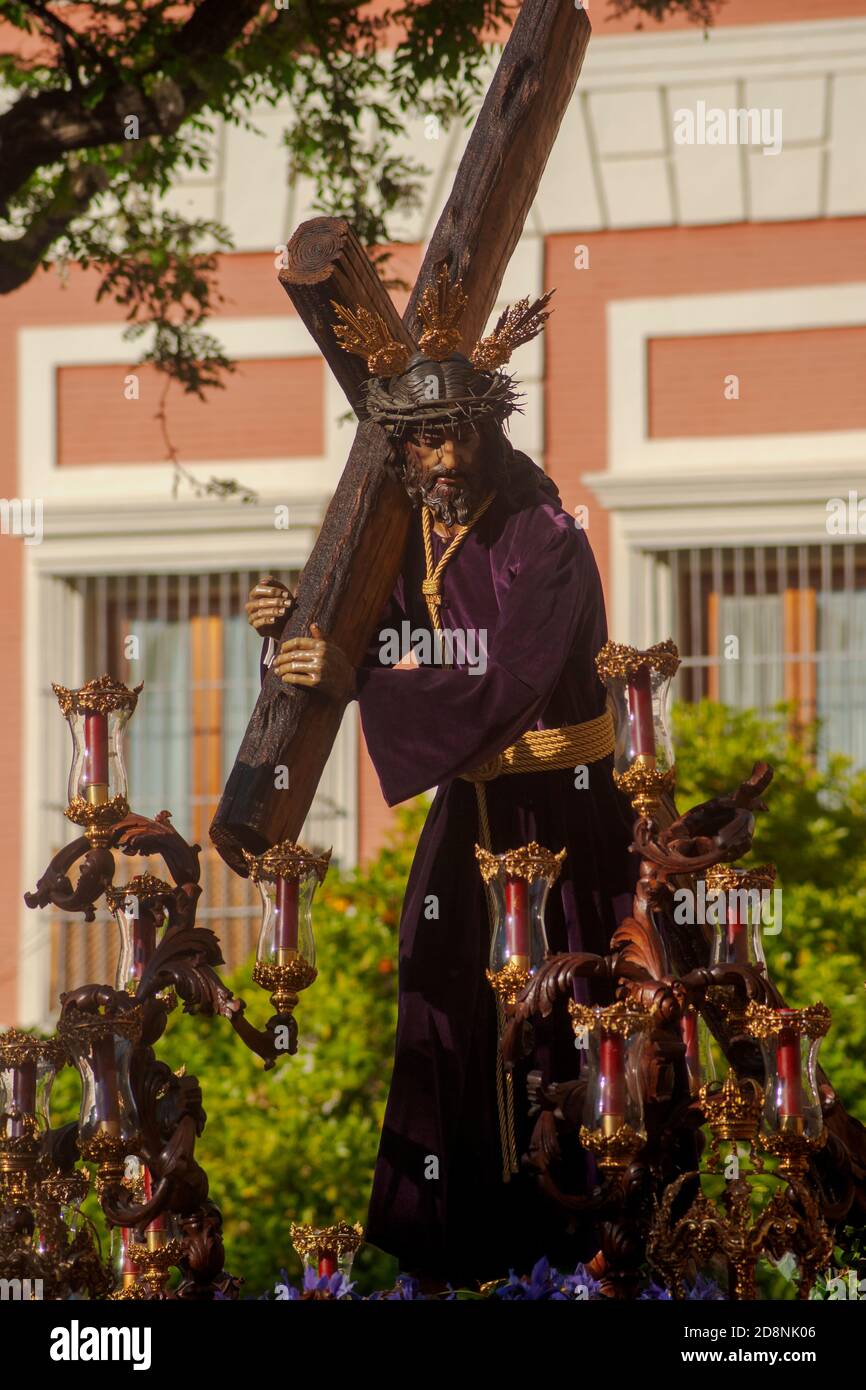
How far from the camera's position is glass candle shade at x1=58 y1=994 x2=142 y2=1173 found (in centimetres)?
435

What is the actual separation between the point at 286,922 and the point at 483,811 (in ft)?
2.09

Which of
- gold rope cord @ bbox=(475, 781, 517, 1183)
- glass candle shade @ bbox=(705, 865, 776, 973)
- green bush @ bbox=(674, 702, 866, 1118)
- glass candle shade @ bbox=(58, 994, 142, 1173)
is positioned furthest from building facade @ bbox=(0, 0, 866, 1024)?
glass candle shade @ bbox=(58, 994, 142, 1173)

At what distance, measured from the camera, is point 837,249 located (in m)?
9.87

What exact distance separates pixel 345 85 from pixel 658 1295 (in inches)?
209

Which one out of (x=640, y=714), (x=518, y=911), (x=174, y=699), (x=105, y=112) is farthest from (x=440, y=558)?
(x=174, y=699)

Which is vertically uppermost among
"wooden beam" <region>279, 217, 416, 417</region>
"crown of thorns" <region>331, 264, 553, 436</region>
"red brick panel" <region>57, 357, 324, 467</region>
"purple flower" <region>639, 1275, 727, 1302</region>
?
"red brick panel" <region>57, 357, 324, 467</region>

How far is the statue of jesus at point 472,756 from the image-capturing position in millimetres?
4820

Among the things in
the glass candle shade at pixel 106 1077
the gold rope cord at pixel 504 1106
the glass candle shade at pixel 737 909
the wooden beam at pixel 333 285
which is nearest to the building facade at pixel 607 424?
the wooden beam at pixel 333 285

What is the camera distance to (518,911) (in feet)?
14.4

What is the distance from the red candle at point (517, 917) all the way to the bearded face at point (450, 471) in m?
0.99

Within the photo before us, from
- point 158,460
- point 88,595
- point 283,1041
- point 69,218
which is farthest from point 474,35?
point 283,1041

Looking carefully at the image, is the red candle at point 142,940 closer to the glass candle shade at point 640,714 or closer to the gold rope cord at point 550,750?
the gold rope cord at point 550,750

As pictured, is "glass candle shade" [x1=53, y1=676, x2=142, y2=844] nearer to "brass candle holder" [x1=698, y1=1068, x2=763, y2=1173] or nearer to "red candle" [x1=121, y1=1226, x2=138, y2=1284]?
"red candle" [x1=121, y1=1226, x2=138, y2=1284]

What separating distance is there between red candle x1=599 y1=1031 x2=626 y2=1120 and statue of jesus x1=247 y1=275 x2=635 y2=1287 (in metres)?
0.73
